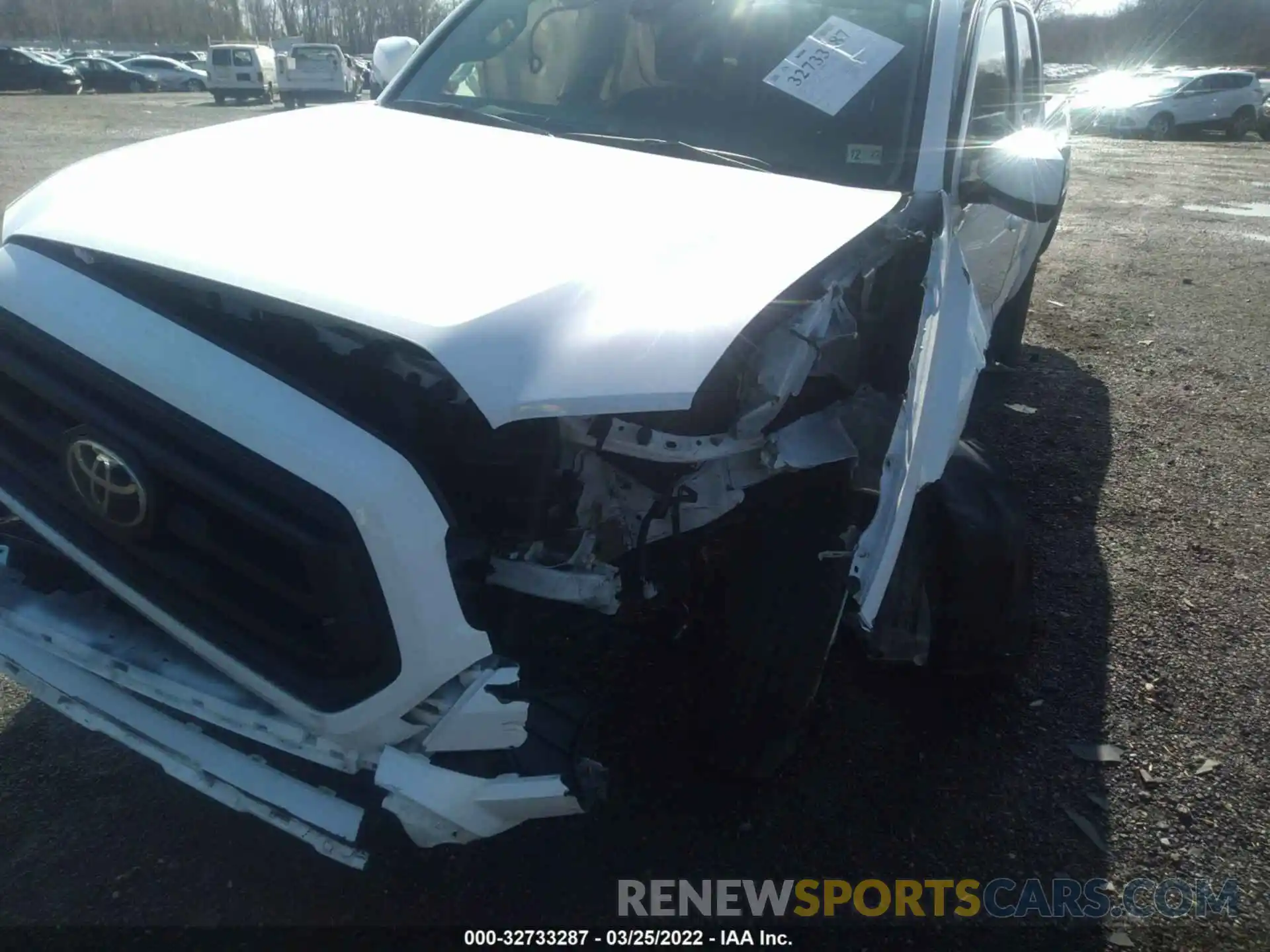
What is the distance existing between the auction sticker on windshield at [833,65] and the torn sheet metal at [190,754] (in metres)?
2.24

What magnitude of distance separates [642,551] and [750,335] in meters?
0.51

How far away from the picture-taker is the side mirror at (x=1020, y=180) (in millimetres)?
2566

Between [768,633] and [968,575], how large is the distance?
764 mm

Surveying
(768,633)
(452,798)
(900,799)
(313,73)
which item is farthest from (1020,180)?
(313,73)

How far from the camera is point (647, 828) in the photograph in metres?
2.33

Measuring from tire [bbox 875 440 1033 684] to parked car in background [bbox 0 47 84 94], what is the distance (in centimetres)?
3347

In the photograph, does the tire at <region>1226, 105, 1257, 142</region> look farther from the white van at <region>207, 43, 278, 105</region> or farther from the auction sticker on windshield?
the white van at <region>207, 43, 278, 105</region>

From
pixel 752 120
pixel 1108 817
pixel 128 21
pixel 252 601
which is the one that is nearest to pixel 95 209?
pixel 252 601

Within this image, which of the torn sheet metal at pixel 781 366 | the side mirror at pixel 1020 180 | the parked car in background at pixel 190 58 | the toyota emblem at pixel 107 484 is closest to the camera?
the toyota emblem at pixel 107 484

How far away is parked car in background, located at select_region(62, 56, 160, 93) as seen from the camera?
98.7ft

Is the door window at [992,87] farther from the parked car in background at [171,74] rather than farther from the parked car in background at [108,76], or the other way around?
the parked car in background at [171,74]

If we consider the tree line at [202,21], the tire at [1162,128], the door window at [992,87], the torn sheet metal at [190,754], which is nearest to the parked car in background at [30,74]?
the tree line at [202,21]

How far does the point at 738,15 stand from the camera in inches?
119

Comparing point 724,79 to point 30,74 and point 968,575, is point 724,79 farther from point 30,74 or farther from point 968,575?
point 30,74
